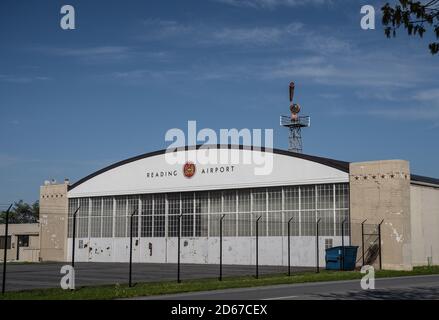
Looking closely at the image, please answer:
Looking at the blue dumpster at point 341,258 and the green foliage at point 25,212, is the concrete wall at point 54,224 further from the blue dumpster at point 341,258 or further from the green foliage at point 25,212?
the green foliage at point 25,212

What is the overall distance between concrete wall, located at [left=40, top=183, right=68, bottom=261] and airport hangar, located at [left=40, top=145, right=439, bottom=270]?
9cm

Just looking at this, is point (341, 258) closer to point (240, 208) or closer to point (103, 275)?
point (240, 208)

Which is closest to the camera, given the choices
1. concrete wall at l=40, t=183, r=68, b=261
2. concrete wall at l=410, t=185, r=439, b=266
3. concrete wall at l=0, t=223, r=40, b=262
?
concrete wall at l=410, t=185, r=439, b=266

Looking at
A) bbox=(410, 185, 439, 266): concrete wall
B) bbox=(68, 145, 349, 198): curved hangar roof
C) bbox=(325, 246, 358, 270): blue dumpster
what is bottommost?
bbox=(325, 246, 358, 270): blue dumpster

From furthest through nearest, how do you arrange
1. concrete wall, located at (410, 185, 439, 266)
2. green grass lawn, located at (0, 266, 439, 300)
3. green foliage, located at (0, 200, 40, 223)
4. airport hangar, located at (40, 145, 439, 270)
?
1. green foliage, located at (0, 200, 40, 223)
2. concrete wall, located at (410, 185, 439, 266)
3. airport hangar, located at (40, 145, 439, 270)
4. green grass lawn, located at (0, 266, 439, 300)

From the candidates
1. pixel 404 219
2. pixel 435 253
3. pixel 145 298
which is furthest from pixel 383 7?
pixel 435 253

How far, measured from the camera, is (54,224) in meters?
57.7

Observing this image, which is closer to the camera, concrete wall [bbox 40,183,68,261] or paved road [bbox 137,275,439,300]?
paved road [bbox 137,275,439,300]

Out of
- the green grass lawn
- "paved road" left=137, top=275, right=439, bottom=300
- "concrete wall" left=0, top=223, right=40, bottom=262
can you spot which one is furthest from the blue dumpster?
"concrete wall" left=0, top=223, right=40, bottom=262

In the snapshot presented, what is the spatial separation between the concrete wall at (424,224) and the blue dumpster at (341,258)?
6034 millimetres

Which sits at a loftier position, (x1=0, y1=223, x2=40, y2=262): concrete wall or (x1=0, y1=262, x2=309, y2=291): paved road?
(x1=0, y1=223, x2=40, y2=262): concrete wall

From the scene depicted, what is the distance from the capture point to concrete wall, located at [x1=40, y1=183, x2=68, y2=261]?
5662cm

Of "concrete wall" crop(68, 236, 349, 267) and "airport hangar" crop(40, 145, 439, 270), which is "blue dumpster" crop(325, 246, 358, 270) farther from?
"concrete wall" crop(68, 236, 349, 267)

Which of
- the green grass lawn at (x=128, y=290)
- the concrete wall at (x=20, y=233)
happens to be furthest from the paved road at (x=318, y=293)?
the concrete wall at (x=20, y=233)
